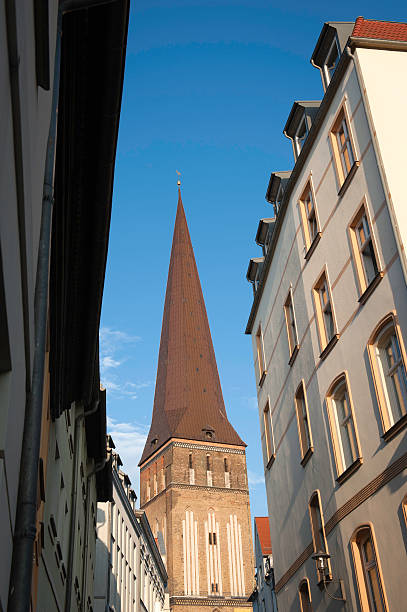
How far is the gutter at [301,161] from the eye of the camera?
15.0 m

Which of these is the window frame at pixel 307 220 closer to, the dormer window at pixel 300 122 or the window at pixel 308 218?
the window at pixel 308 218

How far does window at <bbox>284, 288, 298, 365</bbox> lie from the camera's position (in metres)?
18.2

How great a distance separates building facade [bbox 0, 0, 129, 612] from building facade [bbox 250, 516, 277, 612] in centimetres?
1595

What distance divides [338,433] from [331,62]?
28.1ft

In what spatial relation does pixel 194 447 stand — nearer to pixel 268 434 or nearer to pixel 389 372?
pixel 268 434

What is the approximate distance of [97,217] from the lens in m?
10.6

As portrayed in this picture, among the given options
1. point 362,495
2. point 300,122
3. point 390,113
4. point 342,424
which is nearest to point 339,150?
point 390,113

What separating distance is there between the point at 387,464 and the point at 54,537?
18.3 feet

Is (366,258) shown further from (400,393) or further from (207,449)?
(207,449)

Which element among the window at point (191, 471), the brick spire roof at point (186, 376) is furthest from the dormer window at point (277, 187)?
the window at point (191, 471)

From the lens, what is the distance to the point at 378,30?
14.4 meters

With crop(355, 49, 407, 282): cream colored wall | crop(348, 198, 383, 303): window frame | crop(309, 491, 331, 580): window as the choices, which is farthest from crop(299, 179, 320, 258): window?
crop(309, 491, 331, 580): window

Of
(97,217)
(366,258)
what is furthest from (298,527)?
(97,217)

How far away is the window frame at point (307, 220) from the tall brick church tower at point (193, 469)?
195 ft
